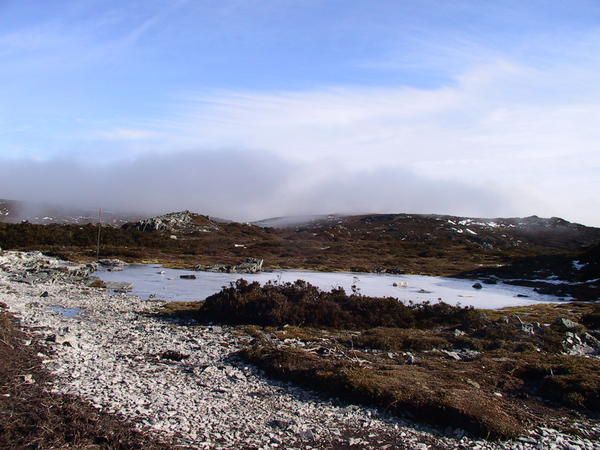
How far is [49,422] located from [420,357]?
39.5 ft

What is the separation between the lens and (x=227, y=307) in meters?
23.9

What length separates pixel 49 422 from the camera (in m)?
9.95

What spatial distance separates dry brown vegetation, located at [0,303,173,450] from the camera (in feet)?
30.5

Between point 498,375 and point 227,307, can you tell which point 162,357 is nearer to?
point 227,307

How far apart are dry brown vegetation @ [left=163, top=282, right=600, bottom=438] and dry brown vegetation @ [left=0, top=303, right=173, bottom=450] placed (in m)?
5.31

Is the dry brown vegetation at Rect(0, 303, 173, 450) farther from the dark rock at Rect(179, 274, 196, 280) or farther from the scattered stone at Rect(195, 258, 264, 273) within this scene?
the scattered stone at Rect(195, 258, 264, 273)

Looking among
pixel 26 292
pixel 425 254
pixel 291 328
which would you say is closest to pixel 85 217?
pixel 425 254

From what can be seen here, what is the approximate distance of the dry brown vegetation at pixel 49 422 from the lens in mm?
9289

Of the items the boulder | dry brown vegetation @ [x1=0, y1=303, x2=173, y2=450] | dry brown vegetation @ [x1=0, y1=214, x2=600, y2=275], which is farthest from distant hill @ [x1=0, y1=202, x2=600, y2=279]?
dry brown vegetation @ [x1=0, y1=303, x2=173, y2=450]

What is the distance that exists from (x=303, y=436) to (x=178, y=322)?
13.3 m

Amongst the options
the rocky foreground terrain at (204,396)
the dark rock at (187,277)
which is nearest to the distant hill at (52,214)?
the dark rock at (187,277)

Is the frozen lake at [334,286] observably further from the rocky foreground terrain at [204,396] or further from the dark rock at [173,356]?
the dark rock at [173,356]

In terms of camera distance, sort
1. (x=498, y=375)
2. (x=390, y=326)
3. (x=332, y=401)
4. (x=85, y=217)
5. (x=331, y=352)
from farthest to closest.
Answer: (x=85, y=217), (x=390, y=326), (x=331, y=352), (x=498, y=375), (x=332, y=401)

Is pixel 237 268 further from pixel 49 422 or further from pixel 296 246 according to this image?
pixel 49 422
